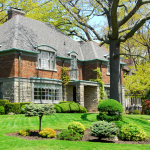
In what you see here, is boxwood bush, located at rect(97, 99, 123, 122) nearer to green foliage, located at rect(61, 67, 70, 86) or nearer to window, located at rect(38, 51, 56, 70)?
window, located at rect(38, 51, 56, 70)

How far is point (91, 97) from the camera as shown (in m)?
24.7

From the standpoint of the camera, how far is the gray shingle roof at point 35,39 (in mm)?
20094

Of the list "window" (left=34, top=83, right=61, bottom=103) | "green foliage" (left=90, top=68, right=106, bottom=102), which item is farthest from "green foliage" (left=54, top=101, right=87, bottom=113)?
"green foliage" (left=90, top=68, right=106, bottom=102)

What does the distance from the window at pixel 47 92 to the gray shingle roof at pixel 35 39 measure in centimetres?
333

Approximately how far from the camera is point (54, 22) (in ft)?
111

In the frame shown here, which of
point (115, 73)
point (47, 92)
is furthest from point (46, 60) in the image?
point (115, 73)

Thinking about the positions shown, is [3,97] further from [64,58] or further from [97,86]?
[97,86]

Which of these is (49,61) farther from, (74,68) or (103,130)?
(103,130)

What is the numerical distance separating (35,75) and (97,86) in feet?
23.9

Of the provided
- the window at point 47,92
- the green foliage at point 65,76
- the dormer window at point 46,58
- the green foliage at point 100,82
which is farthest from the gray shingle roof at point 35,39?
the window at point 47,92

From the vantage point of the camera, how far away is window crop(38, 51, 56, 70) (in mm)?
20806

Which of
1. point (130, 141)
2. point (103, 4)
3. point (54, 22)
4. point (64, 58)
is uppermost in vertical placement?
point (54, 22)

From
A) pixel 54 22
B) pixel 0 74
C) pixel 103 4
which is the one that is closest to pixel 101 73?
pixel 103 4

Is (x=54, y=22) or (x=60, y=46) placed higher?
(x=54, y=22)
